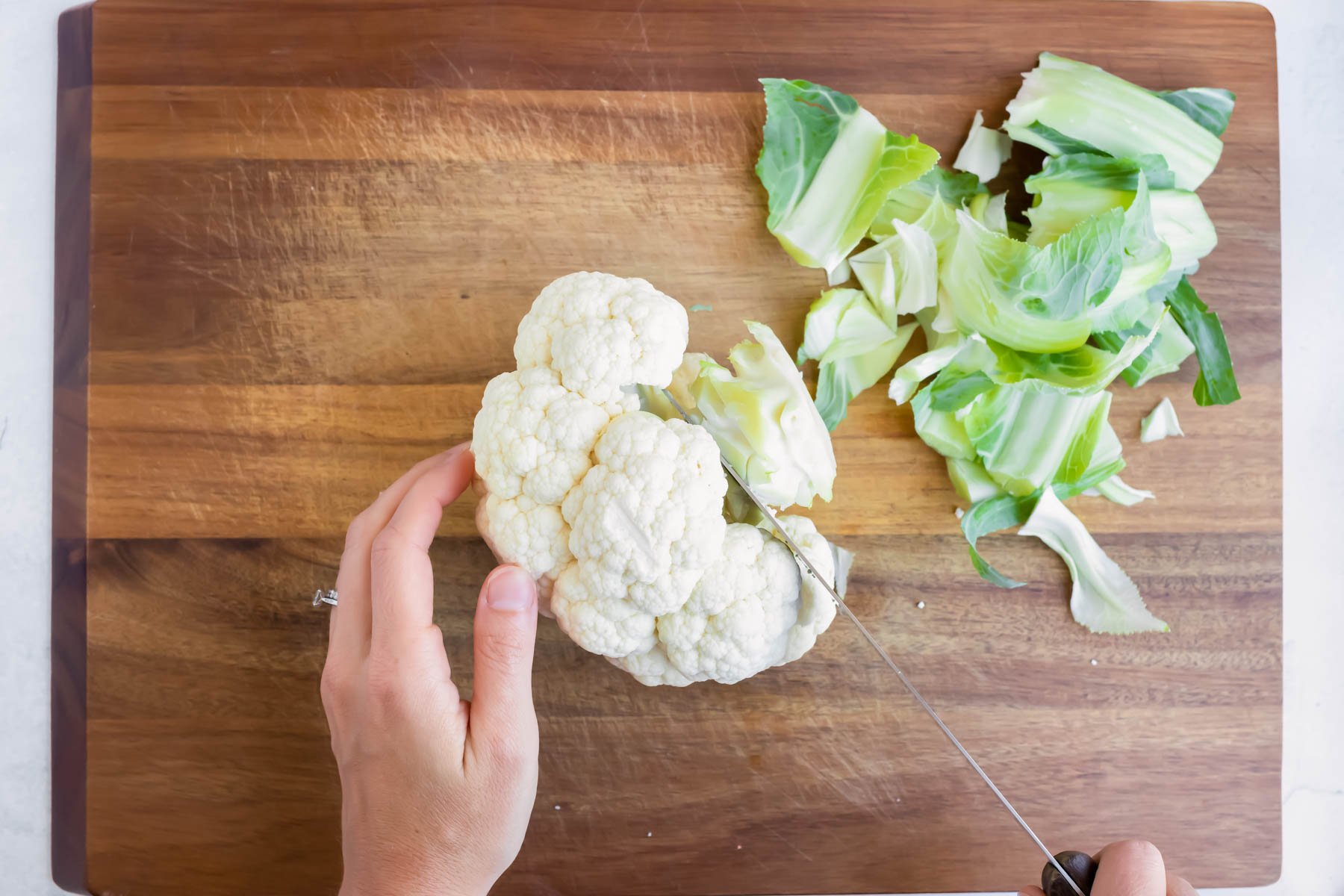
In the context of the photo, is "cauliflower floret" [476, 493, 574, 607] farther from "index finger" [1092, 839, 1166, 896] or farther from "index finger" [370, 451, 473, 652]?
"index finger" [1092, 839, 1166, 896]

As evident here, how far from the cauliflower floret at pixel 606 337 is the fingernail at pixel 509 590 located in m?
0.22

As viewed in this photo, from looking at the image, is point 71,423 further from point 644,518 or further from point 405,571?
point 644,518

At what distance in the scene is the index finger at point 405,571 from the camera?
3.28ft

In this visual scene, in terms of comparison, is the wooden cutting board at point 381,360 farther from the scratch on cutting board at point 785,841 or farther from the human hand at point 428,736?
the human hand at point 428,736

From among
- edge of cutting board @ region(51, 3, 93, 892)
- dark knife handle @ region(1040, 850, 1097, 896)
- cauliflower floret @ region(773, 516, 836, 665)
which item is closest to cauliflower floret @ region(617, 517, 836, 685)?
cauliflower floret @ region(773, 516, 836, 665)

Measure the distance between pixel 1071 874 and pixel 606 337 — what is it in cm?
86

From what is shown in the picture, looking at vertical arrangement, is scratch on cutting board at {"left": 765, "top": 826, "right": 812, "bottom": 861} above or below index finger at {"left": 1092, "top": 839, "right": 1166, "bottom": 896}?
below

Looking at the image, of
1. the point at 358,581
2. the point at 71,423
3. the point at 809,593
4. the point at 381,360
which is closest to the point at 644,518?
the point at 809,593

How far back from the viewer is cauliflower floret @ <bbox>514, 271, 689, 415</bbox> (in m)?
1.00

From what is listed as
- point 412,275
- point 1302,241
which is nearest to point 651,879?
point 412,275

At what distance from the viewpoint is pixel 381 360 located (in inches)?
47.8

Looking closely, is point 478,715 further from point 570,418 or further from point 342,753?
point 570,418

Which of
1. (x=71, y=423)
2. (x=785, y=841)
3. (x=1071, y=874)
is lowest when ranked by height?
(x=785, y=841)

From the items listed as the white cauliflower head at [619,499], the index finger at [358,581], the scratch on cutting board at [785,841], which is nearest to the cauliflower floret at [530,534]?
the white cauliflower head at [619,499]
